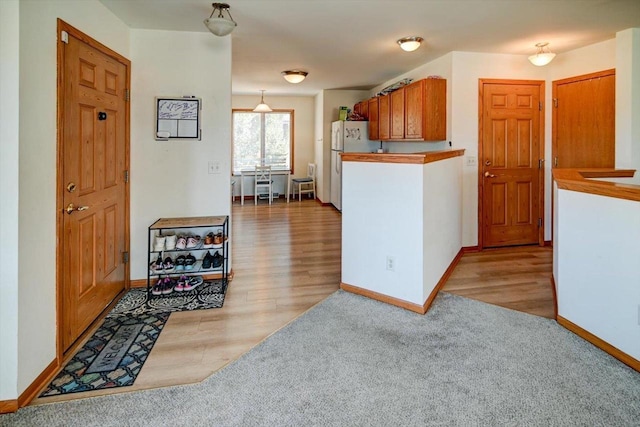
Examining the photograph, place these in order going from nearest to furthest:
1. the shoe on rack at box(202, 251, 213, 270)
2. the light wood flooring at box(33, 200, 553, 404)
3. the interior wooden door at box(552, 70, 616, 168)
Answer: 1. the light wood flooring at box(33, 200, 553, 404)
2. the shoe on rack at box(202, 251, 213, 270)
3. the interior wooden door at box(552, 70, 616, 168)

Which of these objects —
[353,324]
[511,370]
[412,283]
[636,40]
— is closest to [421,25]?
[636,40]

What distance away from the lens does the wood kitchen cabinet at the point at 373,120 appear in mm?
6488

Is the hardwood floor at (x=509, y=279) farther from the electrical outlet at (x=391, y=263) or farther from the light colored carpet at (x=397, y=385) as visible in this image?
the electrical outlet at (x=391, y=263)

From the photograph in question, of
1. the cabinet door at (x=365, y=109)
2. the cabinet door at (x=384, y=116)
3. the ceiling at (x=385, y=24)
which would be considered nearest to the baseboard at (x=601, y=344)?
the ceiling at (x=385, y=24)

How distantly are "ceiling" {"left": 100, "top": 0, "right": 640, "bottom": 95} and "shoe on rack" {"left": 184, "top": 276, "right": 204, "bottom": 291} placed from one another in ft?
7.43

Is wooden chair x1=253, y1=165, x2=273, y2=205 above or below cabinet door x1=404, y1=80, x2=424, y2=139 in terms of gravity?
below

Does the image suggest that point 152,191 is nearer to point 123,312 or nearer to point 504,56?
point 123,312

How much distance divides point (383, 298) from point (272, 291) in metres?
0.98

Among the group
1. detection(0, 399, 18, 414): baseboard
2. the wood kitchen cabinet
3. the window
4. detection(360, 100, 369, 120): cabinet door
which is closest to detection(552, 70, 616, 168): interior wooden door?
the wood kitchen cabinet

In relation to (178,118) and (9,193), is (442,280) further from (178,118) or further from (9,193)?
(9,193)

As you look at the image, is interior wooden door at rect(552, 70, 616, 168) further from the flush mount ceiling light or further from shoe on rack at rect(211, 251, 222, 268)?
shoe on rack at rect(211, 251, 222, 268)

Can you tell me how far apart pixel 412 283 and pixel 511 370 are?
955mm

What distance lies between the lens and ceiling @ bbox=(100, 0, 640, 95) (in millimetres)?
3047

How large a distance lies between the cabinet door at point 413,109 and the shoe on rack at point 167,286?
333 centimetres
